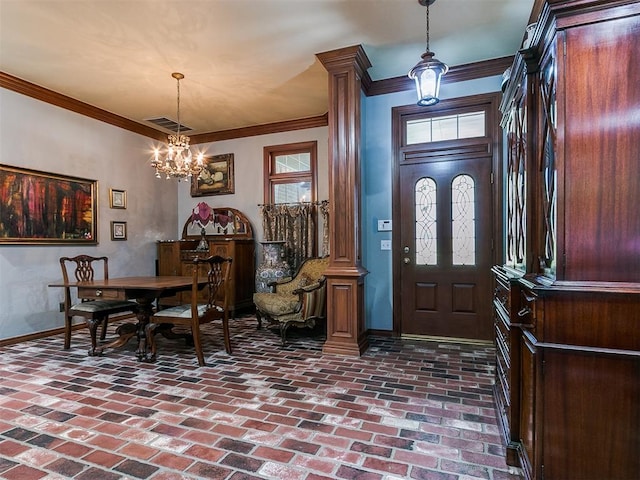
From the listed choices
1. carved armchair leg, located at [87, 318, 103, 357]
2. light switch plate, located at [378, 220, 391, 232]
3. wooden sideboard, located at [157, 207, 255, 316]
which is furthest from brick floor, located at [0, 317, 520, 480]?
wooden sideboard, located at [157, 207, 255, 316]

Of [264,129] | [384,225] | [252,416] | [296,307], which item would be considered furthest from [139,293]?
[264,129]

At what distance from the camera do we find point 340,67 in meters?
3.60

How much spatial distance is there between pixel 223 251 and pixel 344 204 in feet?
8.12

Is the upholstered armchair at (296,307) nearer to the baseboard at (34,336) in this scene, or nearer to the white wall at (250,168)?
the white wall at (250,168)

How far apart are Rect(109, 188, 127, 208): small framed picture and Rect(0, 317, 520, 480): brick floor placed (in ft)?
7.45

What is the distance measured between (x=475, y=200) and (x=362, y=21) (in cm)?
211

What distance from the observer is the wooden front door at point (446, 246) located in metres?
3.87

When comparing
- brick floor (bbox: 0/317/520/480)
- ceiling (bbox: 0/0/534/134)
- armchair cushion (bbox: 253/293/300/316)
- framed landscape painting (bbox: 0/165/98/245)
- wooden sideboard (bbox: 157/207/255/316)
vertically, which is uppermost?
ceiling (bbox: 0/0/534/134)

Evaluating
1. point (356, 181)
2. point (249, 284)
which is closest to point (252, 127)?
point (249, 284)

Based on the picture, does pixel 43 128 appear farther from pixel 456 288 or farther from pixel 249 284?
pixel 456 288

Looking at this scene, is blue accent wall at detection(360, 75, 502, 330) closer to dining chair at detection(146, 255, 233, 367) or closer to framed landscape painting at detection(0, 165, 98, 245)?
dining chair at detection(146, 255, 233, 367)

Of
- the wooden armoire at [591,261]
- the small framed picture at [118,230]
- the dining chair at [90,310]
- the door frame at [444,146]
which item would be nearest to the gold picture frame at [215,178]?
the small framed picture at [118,230]

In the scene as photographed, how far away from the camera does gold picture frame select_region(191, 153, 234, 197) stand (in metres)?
6.00

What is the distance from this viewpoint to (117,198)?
523 centimetres
